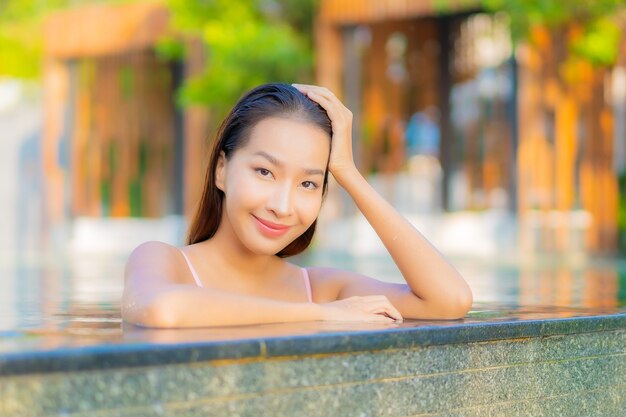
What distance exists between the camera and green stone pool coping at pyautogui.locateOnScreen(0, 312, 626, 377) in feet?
6.25

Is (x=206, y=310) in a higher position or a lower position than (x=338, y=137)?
lower

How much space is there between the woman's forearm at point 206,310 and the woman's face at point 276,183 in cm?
33

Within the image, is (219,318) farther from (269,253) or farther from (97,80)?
(97,80)

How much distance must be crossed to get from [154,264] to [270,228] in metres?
0.32

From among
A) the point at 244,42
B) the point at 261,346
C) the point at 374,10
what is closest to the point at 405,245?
the point at 261,346

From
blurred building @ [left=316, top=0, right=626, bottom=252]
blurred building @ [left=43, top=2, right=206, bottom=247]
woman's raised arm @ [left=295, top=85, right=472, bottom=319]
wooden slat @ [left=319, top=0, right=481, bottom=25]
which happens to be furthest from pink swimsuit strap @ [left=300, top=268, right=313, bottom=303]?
blurred building @ [left=43, top=2, right=206, bottom=247]

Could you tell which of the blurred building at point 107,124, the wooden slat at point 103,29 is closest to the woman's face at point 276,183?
the wooden slat at point 103,29

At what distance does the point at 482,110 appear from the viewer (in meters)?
18.0

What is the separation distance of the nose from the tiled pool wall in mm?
601

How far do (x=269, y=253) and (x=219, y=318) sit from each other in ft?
1.67

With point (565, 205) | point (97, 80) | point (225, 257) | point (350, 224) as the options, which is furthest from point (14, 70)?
point (225, 257)

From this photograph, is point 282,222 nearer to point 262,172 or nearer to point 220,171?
point 262,172

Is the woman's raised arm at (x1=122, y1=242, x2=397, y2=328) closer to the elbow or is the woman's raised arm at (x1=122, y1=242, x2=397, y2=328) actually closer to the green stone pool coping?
the green stone pool coping

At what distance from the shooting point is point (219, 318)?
2484mm
